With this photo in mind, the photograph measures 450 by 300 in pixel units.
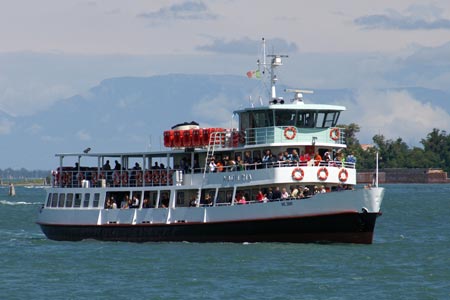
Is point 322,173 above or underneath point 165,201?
above

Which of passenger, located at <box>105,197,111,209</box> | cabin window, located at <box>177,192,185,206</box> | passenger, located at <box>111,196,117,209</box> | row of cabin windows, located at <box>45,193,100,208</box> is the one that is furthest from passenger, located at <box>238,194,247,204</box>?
row of cabin windows, located at <box>45,193,100,208</box>

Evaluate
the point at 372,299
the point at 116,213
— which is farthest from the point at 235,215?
the point at 372,299

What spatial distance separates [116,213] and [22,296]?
1674 cm

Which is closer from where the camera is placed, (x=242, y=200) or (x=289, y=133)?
(x=242, y=200)

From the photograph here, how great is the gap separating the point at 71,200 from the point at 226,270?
55.1 ft

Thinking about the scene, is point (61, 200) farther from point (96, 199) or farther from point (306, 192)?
point (306, 192)

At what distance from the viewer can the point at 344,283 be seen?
4159 centimetres

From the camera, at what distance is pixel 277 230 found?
168 feet

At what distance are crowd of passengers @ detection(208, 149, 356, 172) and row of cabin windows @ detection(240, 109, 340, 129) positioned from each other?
1329 millimetres

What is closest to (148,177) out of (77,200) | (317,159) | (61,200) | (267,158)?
(77,200)

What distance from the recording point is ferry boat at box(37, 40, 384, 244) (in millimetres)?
50656

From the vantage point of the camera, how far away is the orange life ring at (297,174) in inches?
2009

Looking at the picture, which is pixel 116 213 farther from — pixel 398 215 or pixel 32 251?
pixel 398 215

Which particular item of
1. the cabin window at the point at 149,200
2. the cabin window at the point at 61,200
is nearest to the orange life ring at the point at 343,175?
the cabin window at the point at 149,200
